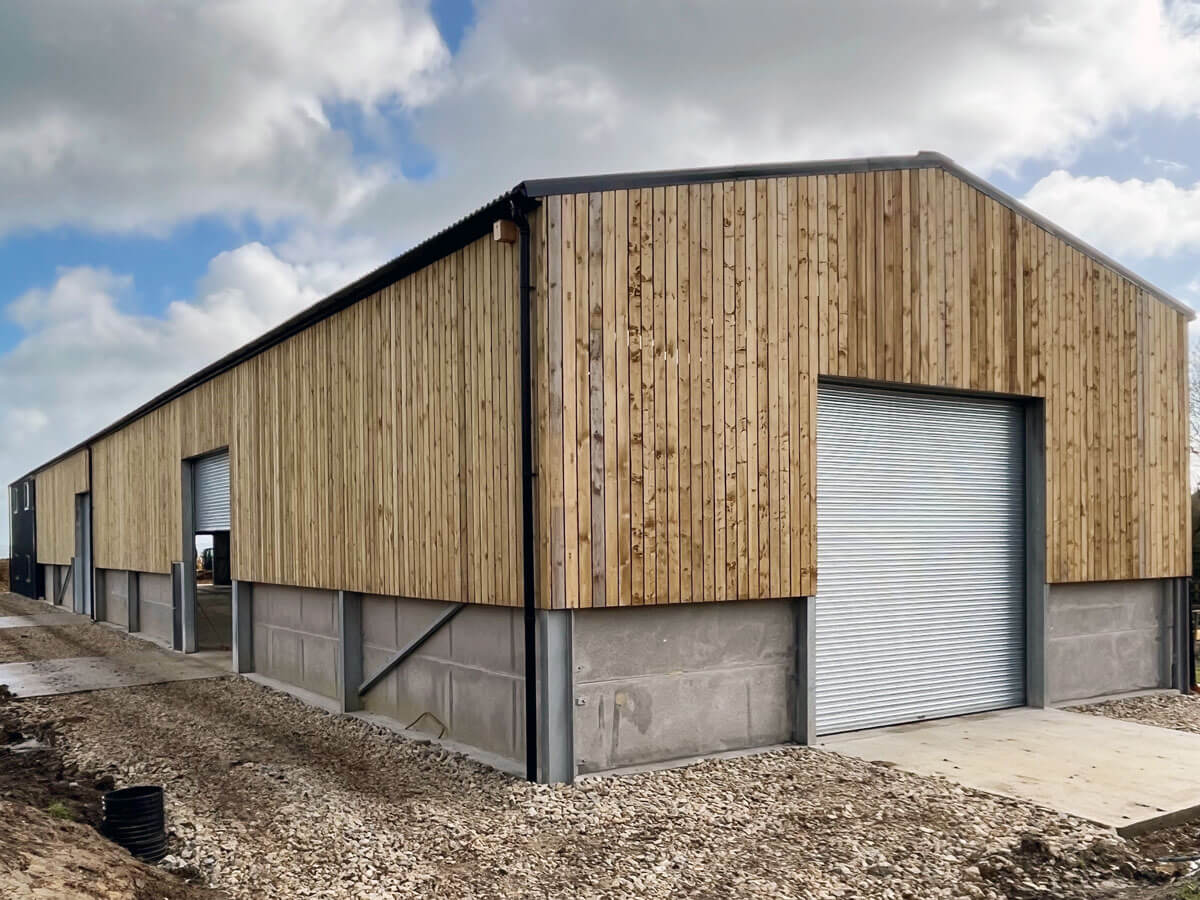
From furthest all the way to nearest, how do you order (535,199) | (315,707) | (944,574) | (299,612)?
(299,612) → (315,707) → (944,574) → (535,199)

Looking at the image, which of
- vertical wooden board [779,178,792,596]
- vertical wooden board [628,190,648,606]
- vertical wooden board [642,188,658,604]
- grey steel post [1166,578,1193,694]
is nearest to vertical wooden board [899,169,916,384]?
vertical wooden board [779,178,792,596]

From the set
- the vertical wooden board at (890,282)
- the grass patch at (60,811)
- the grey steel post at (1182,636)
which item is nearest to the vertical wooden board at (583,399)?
the vertical wooden board at (890,282)

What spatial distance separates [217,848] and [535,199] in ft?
16.7

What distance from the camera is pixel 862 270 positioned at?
362 inches

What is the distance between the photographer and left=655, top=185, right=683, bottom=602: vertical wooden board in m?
7.92

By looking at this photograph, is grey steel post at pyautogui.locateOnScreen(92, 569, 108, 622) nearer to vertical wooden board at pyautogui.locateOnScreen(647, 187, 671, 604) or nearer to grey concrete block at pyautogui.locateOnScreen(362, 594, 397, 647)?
grey concrete block at pyautogui.locateOnScreen(362, 594, 397, 647)

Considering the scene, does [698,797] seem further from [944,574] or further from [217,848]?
[944,574]

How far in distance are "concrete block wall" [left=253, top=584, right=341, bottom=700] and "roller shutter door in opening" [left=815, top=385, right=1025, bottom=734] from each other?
5.75m

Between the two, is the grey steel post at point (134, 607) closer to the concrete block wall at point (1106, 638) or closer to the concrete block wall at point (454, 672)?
the concrete block wall at point (454, 672)

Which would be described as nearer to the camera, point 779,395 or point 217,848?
point 217,848

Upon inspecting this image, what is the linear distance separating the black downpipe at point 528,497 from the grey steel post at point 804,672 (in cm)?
248

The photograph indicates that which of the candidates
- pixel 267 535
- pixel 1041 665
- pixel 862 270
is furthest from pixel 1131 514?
pixel 267 535

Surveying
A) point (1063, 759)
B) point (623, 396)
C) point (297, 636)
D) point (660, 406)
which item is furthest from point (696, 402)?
point (297, 636)

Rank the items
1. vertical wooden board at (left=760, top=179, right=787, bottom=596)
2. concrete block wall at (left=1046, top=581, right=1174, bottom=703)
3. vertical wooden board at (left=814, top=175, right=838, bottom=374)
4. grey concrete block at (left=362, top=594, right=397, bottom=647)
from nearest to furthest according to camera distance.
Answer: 1. vertical wooden board at (left=760, top=179, right=787, bottom=596)
2. vertical wooden board at (left=814, top=175, right=838, bottom=374)
3. grey concrete block at (left=362, top=594, right=397, bottom=647)
4. concrete block wall at (left=1046, top=581, right=1174, bottom=703)
